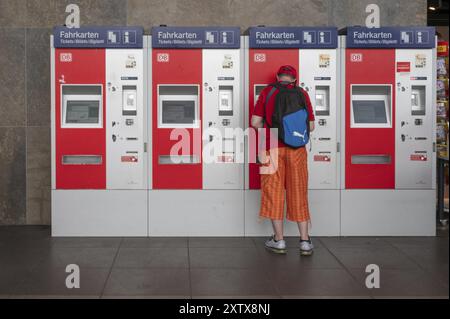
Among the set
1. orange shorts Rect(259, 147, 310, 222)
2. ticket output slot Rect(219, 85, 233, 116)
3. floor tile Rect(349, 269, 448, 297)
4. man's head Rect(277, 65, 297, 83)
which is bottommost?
floor tile Rect(349, 269, 448, 297)

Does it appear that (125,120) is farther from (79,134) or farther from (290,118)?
(290,118)

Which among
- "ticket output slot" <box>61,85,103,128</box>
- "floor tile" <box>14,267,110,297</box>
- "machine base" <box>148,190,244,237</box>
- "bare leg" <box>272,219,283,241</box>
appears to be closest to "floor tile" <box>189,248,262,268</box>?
"bare leg" <box>272,219,283,241</box>

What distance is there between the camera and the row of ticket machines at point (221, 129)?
740 centimetres

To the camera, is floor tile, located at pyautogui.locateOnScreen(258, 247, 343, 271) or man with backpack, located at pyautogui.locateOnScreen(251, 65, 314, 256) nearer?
floor tile, located at pyautogui.locateOnScreen(258, 247, 343, 271)

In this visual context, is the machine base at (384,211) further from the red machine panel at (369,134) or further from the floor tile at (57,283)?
the floor tile at (57,283)

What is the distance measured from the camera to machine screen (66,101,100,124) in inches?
293

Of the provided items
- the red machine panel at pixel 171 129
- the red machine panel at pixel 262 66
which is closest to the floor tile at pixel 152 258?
the red machine panel at pixel 171 129

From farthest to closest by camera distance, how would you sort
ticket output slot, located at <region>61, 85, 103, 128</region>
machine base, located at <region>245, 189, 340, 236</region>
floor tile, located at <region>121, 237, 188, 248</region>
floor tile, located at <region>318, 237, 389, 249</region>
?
machine base, located at <region>245, 189, 340, 236</region> → ticket output slot, located at <region>61, 85, 103, 128</region> → floor tile, located at <region>318, 237, 389, 249</region> → floor tile, located at <region>121, 237, 188, 248</region>

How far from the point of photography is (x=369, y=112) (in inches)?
301

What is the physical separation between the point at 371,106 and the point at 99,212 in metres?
3.39

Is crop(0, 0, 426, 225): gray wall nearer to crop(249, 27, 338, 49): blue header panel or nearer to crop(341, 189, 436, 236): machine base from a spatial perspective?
crop(249, 27, 338, 49): blue header panel

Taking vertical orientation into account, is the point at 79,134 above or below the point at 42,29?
below

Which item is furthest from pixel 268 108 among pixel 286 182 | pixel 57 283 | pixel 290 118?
pixel 57 283

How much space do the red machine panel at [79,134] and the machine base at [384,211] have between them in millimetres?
2878
